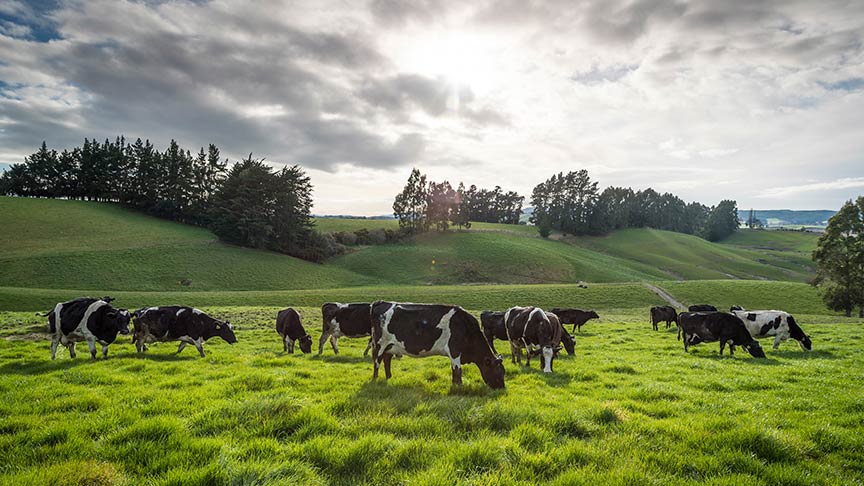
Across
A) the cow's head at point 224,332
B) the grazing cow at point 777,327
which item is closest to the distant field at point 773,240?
the grazing cow at point 777,327

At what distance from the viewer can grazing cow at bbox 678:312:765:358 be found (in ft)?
53.5

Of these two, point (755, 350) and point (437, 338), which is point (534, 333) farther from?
point (755, 350)

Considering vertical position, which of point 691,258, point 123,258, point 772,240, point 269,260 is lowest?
point 269,260

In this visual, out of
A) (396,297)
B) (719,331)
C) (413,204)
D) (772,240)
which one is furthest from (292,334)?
(772,240)

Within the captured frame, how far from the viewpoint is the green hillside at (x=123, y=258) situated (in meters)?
47.0

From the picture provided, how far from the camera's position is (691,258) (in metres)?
105

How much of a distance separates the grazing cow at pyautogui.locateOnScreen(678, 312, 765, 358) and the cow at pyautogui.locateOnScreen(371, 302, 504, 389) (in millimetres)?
13074

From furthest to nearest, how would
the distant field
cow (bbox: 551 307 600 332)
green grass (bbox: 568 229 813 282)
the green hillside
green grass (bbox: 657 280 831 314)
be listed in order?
the distant field, green grass (bbox: 568 229 813 282), the green hillside, green grass (bbox: 657 280 831 314), cow (bbox: 551 307 600 332)

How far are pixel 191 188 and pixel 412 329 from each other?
100553 millimetres

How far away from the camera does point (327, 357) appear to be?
15.6 meters

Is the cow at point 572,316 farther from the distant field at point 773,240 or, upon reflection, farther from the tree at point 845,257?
the distant field at point 773,240

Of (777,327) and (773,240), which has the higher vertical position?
(773,240)

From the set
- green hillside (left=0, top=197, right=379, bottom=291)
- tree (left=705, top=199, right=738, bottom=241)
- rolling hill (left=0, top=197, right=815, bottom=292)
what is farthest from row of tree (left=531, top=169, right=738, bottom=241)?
green hillside (left=0, top=197, right=379, bottom=291)

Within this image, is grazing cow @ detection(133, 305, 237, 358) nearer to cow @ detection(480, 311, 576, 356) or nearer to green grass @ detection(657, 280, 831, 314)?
cow @ detection(480, 311, 576, 356)
